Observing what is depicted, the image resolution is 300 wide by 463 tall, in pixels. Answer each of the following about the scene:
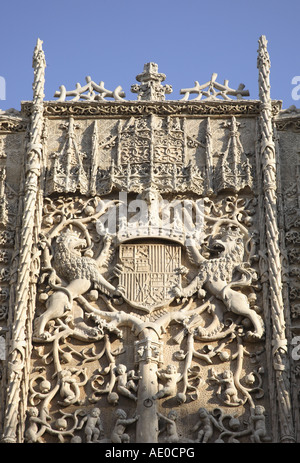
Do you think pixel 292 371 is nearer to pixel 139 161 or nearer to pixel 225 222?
pixel 225 222

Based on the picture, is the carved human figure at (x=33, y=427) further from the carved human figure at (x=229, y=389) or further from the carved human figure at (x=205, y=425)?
the carved human figure at (x=229, y=389)

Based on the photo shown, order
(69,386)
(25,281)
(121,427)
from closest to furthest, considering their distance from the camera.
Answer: (121,427) → (69,386) → (25,281)

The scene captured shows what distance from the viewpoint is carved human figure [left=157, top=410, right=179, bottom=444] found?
12.6 m

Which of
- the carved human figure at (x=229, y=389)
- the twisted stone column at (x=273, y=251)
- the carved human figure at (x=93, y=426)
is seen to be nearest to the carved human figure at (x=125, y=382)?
the carved human figure at (x=93, y=426)

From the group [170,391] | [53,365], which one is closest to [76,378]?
[53,365]

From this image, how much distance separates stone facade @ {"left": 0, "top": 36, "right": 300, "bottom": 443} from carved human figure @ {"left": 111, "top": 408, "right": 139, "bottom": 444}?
2 centimetres

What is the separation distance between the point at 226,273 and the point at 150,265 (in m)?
0.94

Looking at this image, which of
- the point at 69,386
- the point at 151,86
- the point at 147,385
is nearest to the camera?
the point at 147,385

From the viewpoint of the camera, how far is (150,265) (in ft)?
45.3

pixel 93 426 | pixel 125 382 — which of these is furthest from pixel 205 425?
pixel 93 426

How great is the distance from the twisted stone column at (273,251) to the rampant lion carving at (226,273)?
27cm

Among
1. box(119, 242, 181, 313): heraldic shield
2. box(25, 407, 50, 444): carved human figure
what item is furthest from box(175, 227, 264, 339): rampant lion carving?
box(25, 407, 50, 444): carved human figure

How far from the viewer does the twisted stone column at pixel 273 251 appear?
41.8 feet

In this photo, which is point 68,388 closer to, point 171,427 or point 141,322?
point 141,322
